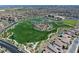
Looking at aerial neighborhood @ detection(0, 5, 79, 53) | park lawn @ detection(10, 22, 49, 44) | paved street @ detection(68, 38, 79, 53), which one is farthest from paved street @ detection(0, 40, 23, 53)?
paved street @ detection(68, 38, 79, 53)

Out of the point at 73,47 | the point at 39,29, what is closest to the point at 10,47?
the point at 39,29

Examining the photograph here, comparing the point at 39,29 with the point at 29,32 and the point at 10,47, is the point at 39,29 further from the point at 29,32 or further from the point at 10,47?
the point at 10,47

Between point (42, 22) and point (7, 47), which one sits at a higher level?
point (42, 22)

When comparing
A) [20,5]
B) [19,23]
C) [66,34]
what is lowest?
[66,34]

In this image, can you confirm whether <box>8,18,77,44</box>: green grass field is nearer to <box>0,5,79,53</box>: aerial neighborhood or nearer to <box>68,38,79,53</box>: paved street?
<box>0,5,79,53</box>: aerial neighborhood
